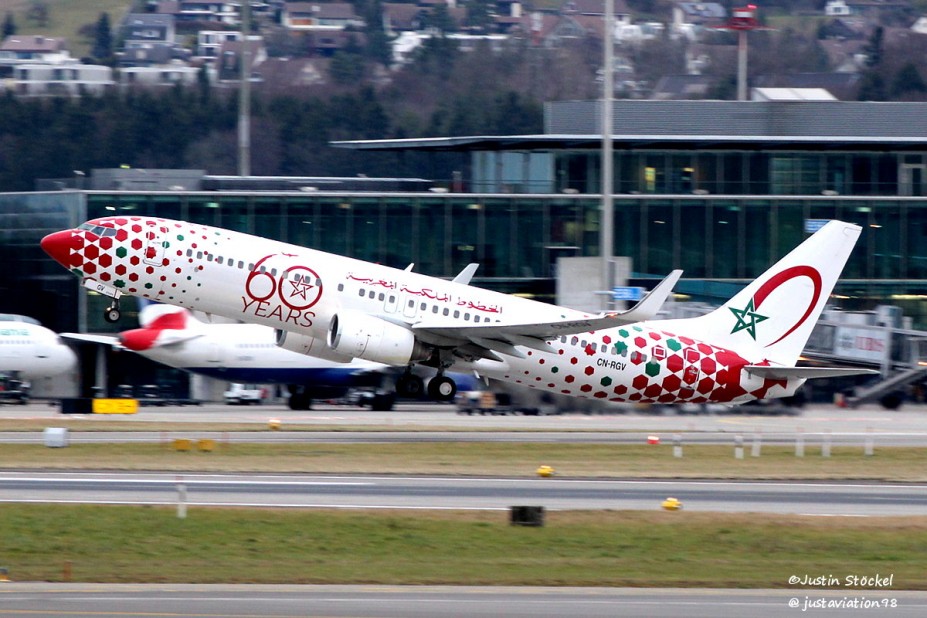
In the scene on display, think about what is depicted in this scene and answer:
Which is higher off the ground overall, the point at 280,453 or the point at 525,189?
the point at 525,189

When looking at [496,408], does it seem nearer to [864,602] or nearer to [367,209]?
[367,209]

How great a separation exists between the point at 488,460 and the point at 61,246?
1305cm

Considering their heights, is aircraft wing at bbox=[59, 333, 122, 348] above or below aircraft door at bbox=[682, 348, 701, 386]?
below

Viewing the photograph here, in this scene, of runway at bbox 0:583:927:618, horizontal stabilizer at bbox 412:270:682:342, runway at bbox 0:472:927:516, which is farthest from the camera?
horizontal stabilizer at bbox 412:270:682:342

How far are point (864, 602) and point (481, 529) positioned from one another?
7556 millimetres

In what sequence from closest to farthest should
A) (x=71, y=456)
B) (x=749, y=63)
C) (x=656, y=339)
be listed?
(x=71, y=456)
(x=656, y=339)
(x=749, y=63)

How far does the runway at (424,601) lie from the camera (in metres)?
17.7

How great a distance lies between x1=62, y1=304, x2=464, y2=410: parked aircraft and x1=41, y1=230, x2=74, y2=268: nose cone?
19380 mm

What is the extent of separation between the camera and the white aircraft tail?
42.3 m

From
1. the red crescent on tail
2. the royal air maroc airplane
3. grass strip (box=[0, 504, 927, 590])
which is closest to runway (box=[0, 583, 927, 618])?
grass strip (box=[0, 504, 927, 590])

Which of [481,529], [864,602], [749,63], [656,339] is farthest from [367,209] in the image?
[749,63]

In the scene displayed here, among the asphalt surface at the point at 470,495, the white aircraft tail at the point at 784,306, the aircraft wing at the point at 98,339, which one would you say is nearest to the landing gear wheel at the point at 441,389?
the asphalt surface at the point at 470,495

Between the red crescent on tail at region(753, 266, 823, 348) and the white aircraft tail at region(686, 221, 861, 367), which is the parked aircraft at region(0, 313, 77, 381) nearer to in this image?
the white aircraft tail at region(686, 221, 861, 367)

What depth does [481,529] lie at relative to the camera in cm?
2434
